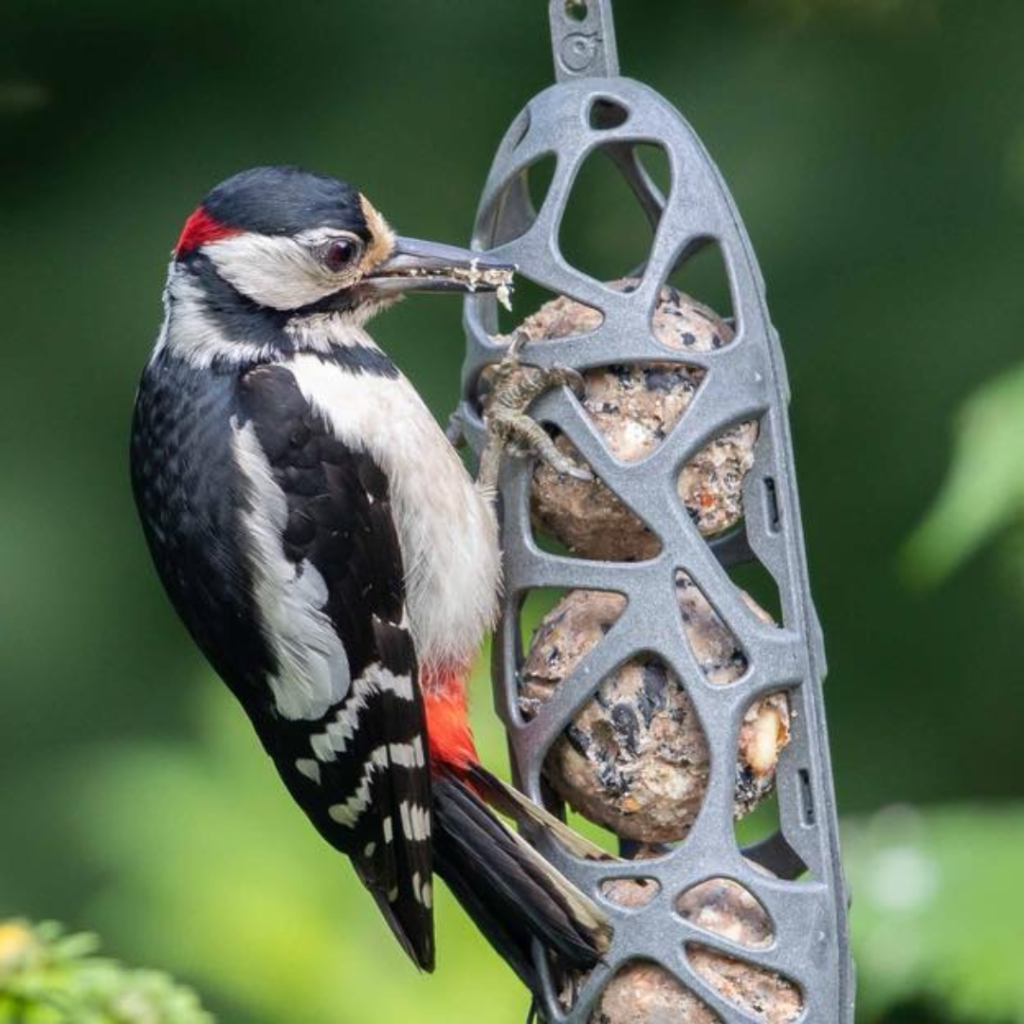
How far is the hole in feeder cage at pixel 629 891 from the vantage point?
8.55ft

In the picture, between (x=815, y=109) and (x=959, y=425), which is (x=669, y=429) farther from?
(x=815, y=109)

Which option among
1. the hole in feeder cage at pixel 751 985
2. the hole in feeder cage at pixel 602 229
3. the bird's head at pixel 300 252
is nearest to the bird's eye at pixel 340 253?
the bird's head at pixel 300 252

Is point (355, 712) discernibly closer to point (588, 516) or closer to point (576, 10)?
point (588, 516)

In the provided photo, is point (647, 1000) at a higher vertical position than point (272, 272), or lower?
lower

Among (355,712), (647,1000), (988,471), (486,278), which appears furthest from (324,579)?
(988,471)

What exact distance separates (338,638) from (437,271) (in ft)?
1.48

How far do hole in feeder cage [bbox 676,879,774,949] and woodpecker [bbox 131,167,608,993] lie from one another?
0.17 meters

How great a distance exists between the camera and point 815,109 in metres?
4.56

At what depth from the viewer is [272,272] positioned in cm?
276

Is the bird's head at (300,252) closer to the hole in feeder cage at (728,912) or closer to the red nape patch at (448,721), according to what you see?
the red nape patch at (448,721)

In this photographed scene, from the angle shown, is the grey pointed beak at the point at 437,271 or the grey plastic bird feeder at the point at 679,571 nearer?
the grey plastic bird feeder at the point at 679,571

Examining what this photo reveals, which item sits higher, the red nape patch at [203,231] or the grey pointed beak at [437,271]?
the red nape patch at [203,231]

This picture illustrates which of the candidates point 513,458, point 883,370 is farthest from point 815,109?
point 513,458

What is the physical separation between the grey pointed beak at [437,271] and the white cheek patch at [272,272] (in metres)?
0.06
